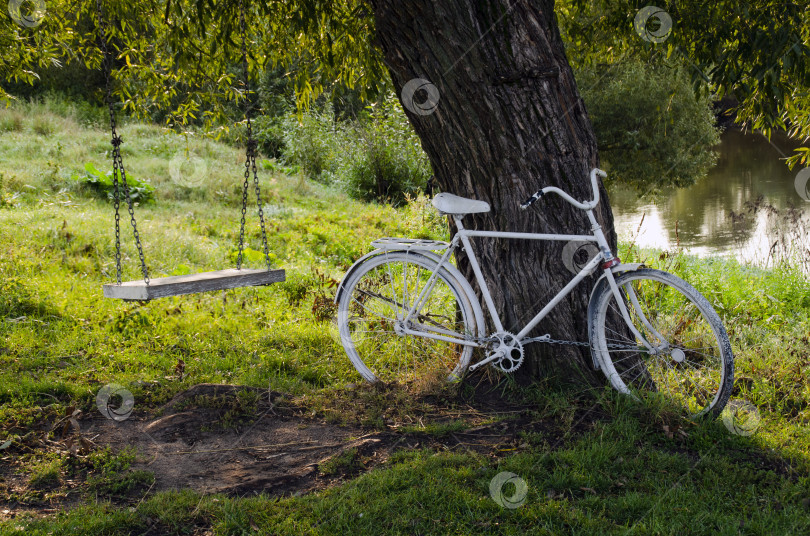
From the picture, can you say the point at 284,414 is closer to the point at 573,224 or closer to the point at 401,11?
the point at 573,224

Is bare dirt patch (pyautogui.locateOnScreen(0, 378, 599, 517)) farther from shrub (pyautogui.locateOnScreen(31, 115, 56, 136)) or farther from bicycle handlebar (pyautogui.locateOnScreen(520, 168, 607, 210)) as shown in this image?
shrub (pyautogui.locateOnScreen(31, 115, 56, 136))

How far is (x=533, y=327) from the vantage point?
3.74 meters

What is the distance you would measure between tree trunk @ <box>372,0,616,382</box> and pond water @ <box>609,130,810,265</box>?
472 centimetres

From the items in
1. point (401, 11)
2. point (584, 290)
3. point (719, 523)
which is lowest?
point (719, 523)

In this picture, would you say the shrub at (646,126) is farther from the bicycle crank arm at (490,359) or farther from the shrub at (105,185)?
the bicycle crank arm at (490,359)

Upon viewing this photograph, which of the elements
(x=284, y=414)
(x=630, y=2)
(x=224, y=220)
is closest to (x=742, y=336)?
(x=630, y=2)

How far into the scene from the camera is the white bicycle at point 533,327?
11.1 ft

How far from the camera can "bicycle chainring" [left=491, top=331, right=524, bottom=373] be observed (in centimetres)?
366

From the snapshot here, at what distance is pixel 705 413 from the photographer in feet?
10.8

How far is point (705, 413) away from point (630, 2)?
10.2 feet

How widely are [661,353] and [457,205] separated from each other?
1352 mm

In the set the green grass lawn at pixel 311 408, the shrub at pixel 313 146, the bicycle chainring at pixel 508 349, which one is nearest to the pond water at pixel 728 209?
the green grass lawn at pixel 311 408

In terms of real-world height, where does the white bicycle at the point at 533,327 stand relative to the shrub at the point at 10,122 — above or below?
below

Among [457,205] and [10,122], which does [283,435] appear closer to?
[457,205]
